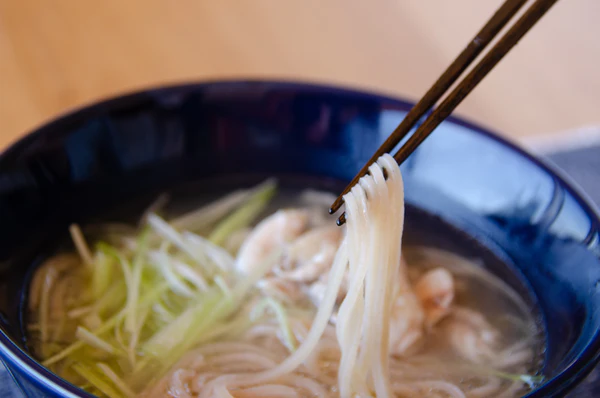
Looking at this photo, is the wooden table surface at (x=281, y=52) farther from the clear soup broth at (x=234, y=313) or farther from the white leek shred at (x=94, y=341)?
the white leek shred at (x=94, y=341)

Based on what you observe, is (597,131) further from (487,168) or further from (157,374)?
(157,374)

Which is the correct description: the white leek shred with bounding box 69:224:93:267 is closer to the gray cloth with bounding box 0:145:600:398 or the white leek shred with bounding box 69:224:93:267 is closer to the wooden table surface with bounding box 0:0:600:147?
the wooden table surface with bounding box 0:0:600:147

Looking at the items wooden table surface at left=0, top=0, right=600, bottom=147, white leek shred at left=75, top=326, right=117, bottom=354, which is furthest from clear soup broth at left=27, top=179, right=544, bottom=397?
wooden table surface at left=0, top=0, right=600, bottom=147

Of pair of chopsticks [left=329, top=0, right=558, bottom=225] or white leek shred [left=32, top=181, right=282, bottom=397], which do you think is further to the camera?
white leek shred [left=32, top=181, right=282, bottom=397]

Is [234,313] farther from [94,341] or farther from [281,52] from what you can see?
[281,52]

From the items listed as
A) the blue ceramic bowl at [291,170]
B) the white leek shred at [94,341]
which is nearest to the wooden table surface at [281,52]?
the blue ceramic bowl at [291,170]

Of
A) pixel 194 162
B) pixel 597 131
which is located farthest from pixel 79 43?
pixel 597 131

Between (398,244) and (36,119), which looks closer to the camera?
(398,244)
